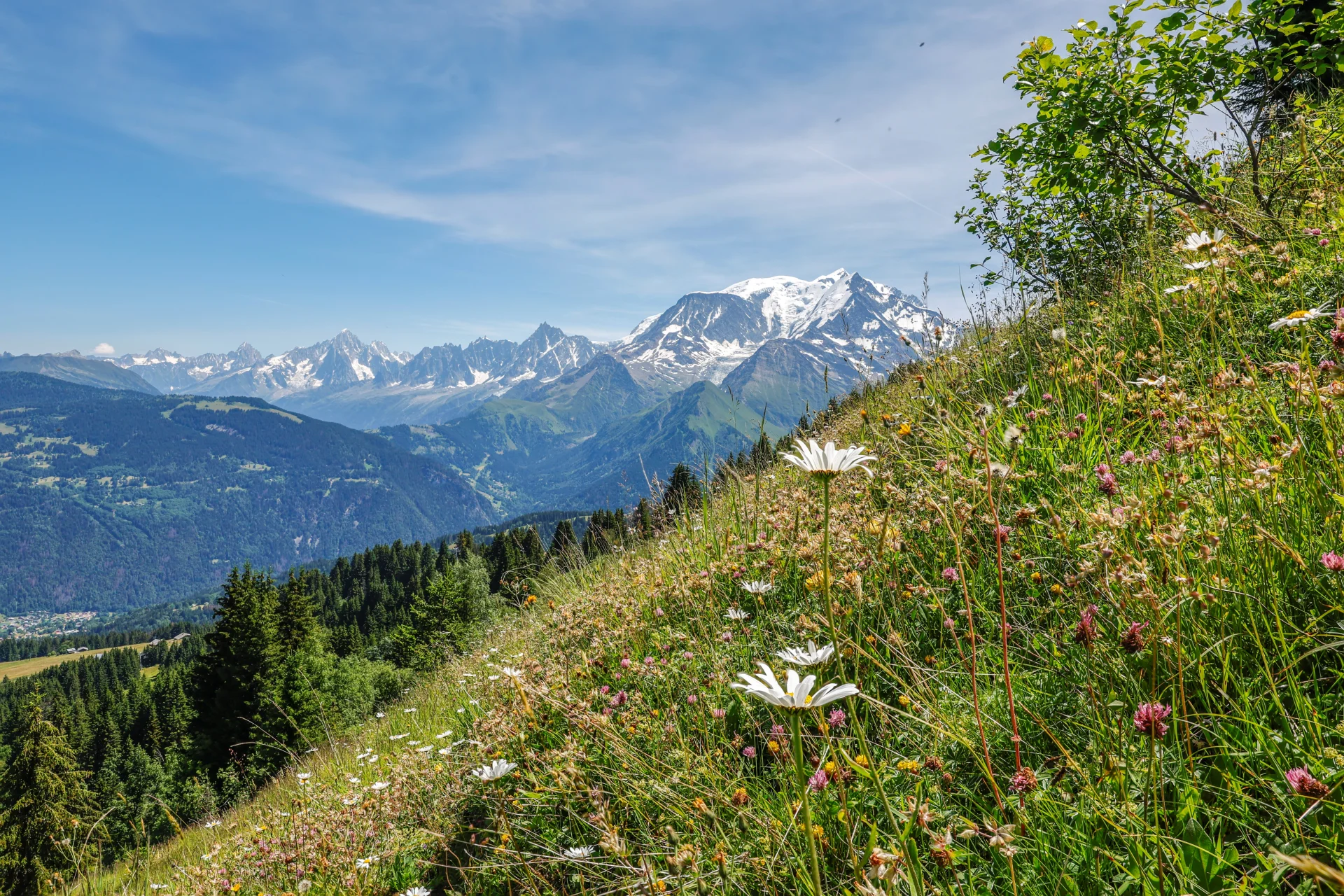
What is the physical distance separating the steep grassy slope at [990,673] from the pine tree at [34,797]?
3615 centimetres

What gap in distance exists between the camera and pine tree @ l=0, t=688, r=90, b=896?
82.5 feet

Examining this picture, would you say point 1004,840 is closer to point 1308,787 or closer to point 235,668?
point 1308,787

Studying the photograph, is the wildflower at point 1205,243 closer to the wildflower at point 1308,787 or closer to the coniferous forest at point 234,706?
the wildflower at point 1308,787

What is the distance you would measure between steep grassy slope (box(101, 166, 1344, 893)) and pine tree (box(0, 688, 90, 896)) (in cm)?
3615


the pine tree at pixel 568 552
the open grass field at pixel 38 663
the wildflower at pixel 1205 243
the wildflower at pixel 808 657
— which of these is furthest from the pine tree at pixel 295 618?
the open grass field at pixel 38 663

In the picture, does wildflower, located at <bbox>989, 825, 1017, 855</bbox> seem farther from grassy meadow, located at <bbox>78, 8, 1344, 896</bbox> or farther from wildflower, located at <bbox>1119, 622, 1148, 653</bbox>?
wildflower, located at <bbox>1119, 622, 1148, 653</bbox>

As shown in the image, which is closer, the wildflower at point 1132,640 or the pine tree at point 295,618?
the wildflower at point 1132,640

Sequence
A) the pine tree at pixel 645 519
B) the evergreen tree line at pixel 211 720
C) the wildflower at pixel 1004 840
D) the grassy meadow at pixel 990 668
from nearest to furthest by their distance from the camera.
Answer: the wildflower at pixel 1004 840
the grassy meadow at pixel 990 668
the pine tree at pixel 645 519
the evergreen tree line at pixel 211 720

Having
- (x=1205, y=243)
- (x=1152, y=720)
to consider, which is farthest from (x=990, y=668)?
(x=1205, y=243)

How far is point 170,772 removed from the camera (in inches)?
2037

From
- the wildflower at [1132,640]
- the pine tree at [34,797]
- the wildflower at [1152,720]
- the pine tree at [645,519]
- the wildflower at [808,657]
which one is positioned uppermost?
the wildflower at [1132,640]

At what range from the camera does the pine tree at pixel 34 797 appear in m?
25.1


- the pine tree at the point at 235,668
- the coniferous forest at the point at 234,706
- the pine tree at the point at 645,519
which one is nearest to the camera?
the pine tree at the point at 645,519

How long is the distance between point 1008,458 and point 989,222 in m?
7.86
